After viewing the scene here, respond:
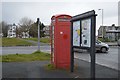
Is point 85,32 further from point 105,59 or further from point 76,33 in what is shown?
point 105,59

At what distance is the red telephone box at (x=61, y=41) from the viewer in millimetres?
11898

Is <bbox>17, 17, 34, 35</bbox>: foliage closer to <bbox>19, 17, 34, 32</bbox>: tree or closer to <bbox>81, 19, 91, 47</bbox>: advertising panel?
<bbox>19, 17, 34, 32</bbox>: tree

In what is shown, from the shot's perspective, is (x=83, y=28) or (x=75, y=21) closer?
(x=83, y=28)

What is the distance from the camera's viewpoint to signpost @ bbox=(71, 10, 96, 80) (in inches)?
333

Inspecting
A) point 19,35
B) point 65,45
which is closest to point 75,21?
point 65,45

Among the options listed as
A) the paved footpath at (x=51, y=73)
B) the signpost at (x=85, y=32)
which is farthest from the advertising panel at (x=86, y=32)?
the paved footpath at (x=51, y=73)

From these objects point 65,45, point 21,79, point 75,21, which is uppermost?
point 75,21

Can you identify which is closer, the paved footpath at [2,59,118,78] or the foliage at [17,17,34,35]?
the paved footpath at [2,59,118,78]

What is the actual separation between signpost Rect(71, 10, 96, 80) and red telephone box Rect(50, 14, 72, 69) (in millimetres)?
985

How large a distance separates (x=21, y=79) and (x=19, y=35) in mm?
84833

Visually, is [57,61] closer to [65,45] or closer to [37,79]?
[65,45]

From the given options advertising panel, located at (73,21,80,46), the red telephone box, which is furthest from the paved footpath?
advertising panel, located at (73,21,80,46)

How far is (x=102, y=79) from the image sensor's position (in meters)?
8.89

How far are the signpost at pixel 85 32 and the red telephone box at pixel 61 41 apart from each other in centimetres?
99
